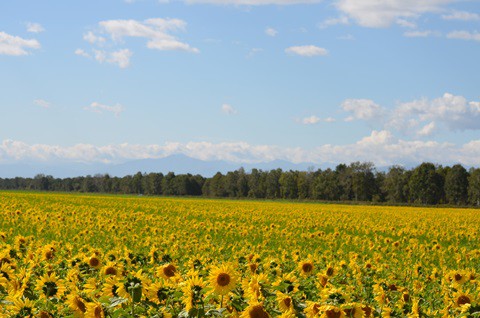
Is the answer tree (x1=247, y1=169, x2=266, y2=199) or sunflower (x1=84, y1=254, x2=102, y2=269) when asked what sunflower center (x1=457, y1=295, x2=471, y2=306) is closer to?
sunflower (x1=84, y1=254, x2=102, y2=269)

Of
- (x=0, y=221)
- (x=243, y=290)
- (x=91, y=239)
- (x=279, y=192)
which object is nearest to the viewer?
(x=243, y=290)

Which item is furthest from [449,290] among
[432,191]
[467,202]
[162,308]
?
[467,202]

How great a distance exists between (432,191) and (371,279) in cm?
12297

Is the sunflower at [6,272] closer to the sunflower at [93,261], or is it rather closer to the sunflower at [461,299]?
the sunflower at [93,261]

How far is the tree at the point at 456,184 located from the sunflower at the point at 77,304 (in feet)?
428

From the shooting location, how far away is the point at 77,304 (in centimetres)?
464

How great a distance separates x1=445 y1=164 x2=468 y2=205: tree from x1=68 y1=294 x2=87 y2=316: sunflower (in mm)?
130439

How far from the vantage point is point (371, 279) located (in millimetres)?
9156

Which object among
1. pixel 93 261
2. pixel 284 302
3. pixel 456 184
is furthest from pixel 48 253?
pixel 456 184

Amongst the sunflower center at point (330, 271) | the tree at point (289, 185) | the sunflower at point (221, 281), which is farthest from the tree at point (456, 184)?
the sunflower at point (221, 281)

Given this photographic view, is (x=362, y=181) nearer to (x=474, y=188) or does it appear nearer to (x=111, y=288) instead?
(x=474, y=188)

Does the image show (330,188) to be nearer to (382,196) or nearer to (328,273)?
(382,196)

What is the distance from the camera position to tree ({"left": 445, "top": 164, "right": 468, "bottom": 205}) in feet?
415

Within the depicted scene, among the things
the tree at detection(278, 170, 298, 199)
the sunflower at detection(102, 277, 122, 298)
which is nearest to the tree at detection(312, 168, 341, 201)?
the tree at detection(278, 170, 298, 199)
